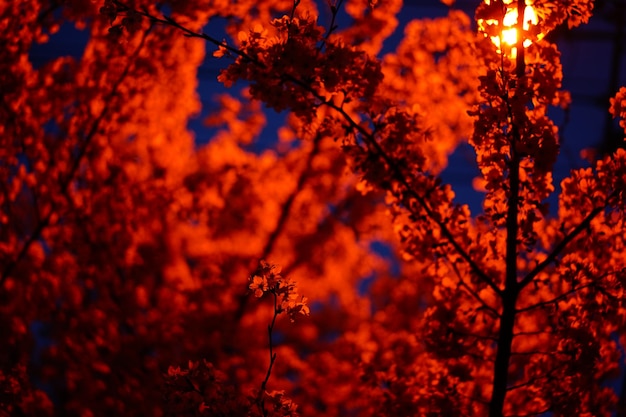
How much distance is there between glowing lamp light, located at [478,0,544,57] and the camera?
3.26 meters

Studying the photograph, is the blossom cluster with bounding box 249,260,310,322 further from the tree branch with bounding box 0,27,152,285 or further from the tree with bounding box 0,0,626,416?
the tree branch with bounding box 0,27,152,285

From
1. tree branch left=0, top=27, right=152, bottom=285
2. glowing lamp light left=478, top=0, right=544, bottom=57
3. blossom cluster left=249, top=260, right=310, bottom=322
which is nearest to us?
blossom cluster left=249, top=260, right=310, bottom=322

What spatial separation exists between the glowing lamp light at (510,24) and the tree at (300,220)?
0.02 metres

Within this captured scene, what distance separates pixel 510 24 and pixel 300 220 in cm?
476

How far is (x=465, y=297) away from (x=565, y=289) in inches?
31.4

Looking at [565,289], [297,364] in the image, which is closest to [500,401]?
[565,289]

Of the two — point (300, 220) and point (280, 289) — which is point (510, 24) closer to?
point (280, 289)

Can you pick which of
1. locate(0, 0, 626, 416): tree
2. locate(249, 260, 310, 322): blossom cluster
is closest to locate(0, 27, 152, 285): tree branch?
locate(0, 0, 626, 416): tree

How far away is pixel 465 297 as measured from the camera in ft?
13.2

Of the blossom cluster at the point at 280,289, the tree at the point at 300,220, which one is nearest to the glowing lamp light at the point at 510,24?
the tree at the point at 300,220

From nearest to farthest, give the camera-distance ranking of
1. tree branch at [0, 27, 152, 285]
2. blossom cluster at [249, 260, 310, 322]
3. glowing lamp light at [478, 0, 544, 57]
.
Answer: blossom cluster at [249, 260, 310, 322], glowing lamp light at [478, 0, 544, 57], tree branch at [0, 27, 152, 285]

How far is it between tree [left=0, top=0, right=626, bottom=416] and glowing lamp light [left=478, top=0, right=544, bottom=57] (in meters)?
0.02

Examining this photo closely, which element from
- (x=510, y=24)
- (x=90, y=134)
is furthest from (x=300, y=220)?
(x=510, y=24)

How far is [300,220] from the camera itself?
7.81m
